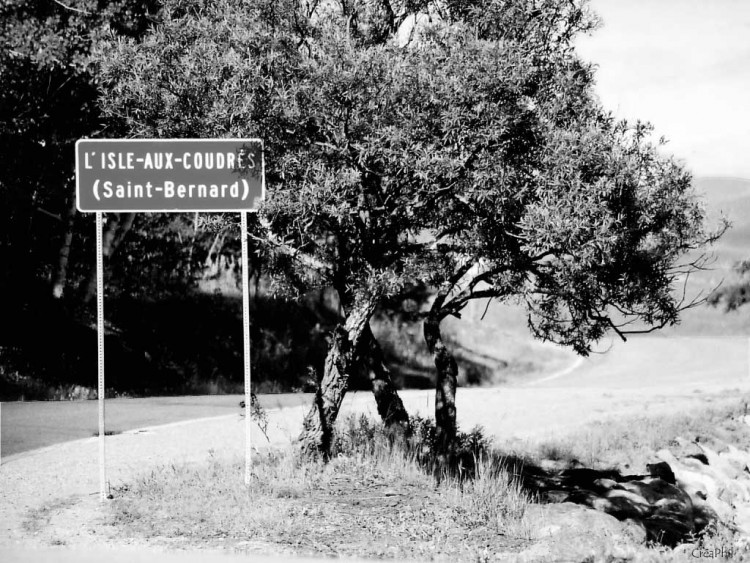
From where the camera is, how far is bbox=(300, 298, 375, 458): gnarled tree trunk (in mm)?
10047

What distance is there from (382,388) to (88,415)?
Result: 6.58m

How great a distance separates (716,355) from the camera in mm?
36531

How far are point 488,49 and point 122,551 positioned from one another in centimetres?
526

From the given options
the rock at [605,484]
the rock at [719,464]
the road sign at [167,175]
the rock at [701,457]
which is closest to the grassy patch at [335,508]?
the road sign at [167,175]

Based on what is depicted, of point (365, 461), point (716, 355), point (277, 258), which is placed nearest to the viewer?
point (365, 461)

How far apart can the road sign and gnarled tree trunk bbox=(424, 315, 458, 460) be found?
2910 millimetres

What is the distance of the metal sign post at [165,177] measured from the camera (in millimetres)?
9195

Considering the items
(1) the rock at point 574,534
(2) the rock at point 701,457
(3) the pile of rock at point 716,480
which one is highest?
(1) the rock at point 574,534

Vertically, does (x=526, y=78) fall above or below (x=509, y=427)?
above

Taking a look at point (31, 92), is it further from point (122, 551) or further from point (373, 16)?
point (122, 551)

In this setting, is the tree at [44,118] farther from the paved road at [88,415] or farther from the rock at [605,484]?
the rock at [605,484]

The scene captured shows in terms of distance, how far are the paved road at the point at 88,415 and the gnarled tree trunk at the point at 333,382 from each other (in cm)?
476

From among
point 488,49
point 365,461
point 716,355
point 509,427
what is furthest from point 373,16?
point 716,355

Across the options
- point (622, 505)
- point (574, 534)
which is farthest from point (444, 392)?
point (574, 534)
